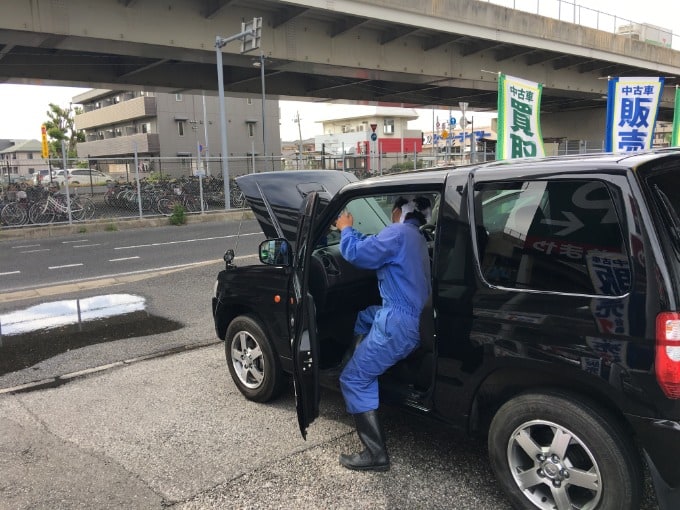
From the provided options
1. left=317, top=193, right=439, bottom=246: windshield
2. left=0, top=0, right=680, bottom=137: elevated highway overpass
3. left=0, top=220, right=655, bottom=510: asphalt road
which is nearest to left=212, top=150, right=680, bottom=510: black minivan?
left=0, top=220, right=655, bottom=510: asphalt road

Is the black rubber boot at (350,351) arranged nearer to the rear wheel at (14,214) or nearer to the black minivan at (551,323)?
the black minivan at (551,323)

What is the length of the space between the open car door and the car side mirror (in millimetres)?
571

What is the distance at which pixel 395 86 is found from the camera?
2681 centimetres

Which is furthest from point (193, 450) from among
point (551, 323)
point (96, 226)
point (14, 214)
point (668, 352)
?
point (14, 214)

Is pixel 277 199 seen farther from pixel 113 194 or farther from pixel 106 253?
pixel 113 194

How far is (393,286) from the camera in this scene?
3.02 metres

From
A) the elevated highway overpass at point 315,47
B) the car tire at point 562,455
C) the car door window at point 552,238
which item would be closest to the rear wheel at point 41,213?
the elevated highway overpass at point 315,47

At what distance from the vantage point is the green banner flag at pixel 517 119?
837 cm

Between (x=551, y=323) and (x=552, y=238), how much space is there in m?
0.41

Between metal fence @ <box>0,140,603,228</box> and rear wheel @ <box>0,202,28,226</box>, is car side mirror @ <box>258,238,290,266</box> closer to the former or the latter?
metal fence @ <box>0,140,603,228</box>

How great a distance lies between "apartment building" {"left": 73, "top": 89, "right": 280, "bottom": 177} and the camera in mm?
51312

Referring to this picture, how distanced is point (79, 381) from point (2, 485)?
1684 mm

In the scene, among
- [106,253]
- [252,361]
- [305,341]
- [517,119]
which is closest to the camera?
[305,341]

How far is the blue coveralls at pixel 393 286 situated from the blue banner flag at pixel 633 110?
7.24 meters
